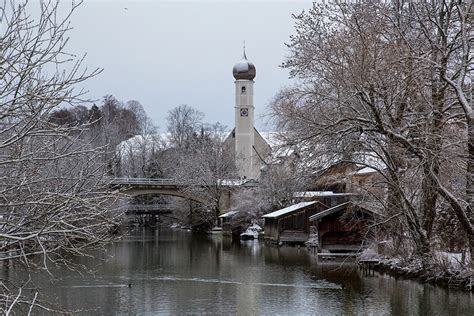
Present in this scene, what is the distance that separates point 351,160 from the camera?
67.1 feet

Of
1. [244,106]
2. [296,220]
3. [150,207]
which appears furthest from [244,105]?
[296,220]

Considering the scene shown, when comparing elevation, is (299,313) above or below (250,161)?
below

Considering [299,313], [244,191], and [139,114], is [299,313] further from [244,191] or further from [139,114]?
[139,114]

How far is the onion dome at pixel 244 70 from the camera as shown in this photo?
231 feet

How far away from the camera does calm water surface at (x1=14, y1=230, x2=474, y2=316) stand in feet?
53.6

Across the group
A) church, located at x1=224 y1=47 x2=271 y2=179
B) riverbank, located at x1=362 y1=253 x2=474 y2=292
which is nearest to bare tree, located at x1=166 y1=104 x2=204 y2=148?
church, located at x1=224 y1=47 x2=271 y2=179

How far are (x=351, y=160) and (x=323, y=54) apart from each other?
3.81 m

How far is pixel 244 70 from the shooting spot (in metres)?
70.4

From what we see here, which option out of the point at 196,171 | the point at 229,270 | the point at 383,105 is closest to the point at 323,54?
the point at 383,105

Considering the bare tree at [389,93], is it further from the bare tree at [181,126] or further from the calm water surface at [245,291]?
the bare tree at [181,126]

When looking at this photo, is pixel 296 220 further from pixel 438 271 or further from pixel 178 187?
pixel 438 271

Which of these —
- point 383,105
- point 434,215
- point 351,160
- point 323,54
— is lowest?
point 434,215

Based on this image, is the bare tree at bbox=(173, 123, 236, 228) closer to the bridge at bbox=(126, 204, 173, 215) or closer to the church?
the bridge at bbox=(126, 204, 173, 215)

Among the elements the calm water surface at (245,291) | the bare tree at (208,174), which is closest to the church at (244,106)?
the bare tree at (208,174)
